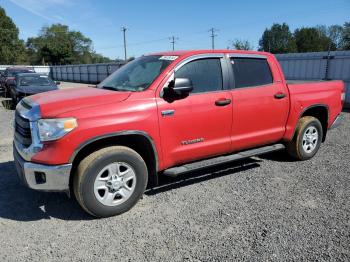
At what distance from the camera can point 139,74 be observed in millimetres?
4430

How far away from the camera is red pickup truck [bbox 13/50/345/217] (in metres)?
3.46

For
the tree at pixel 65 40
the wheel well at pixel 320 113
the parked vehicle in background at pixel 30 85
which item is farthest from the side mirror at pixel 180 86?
the tree at pixel 65 40

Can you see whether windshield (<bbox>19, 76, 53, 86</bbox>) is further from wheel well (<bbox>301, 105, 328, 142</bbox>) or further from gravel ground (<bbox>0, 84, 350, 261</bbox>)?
wheel well (<bbox>301, 105, 328, 142</bbox>)

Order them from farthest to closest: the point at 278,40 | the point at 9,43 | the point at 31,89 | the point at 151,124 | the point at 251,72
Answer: the point at 278,40, the point at 9,43, the point at 31,89, the point at 251,72, the point at 151,124

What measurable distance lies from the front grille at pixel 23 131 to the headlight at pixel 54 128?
28 cm

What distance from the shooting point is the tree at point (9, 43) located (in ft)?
234

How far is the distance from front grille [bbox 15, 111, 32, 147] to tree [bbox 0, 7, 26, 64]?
77.3 m

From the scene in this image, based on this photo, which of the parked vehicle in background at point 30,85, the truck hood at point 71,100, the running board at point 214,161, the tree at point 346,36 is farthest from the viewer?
the tree at point 346,36

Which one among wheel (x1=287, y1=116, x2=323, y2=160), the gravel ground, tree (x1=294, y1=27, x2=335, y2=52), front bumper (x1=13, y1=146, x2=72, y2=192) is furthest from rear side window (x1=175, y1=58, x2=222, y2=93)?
tree (x1=294, y1=27, x2=335, y2=52)

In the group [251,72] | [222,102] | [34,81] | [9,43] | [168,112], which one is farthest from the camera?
[9,43]

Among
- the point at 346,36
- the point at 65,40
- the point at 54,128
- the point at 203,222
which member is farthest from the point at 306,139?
the point at 65,40

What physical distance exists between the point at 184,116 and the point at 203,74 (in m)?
0.72

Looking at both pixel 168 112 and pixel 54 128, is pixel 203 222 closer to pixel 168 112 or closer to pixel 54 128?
pixel 168 112

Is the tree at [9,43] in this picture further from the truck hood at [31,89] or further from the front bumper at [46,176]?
the front bumper at [46,176]
